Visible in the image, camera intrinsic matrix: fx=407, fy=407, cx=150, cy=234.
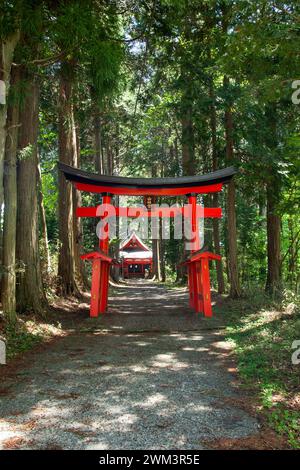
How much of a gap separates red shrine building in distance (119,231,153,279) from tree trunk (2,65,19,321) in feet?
103

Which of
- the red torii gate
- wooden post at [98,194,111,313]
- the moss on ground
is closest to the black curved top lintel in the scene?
the red torii gate

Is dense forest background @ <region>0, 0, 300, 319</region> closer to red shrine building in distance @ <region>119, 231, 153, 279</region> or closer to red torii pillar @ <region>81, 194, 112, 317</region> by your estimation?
red torii pillar @ <region>81, 194, 112, 317</region>

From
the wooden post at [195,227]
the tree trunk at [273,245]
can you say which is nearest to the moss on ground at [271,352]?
the tree trunk at [273,245]

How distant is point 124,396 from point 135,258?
3518 centimetres

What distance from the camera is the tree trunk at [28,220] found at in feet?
28.7

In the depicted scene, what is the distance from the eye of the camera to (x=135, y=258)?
131 feet

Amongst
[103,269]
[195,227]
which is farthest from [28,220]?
[195,227]

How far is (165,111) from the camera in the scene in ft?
65.5

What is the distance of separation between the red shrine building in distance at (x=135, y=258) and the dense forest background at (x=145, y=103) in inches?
726

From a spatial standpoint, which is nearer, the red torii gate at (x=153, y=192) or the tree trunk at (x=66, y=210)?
the red torii gate at (x=153, y=192)

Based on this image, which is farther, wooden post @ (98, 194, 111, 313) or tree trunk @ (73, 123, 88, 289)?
tree trunk @ (73, 123, 88, 289)

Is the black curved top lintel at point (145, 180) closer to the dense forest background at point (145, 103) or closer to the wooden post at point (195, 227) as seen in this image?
the wooden post at point (195, 227)

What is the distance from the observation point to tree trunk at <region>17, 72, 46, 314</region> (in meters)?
8.75
